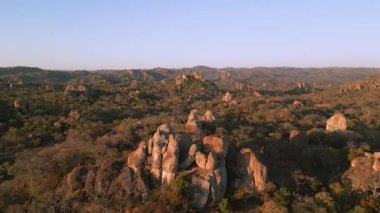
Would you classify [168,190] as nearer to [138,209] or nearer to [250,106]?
[138,209]

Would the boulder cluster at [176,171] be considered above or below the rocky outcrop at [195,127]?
below

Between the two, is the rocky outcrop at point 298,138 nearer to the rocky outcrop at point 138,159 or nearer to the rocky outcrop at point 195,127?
the rocky outcrop at point 195,127

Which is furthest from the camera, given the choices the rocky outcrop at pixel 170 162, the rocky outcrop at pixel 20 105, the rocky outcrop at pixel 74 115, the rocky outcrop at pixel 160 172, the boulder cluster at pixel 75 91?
the boulder cluster at pixel 75 91

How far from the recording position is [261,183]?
24.7 metres

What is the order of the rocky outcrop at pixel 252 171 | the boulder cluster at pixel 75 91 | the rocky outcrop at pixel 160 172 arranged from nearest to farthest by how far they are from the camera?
the rocky outcrop at pixel 160 172 < the rocky outcrop at pixel 252 171 < the boulder cluster at pixel 75 91

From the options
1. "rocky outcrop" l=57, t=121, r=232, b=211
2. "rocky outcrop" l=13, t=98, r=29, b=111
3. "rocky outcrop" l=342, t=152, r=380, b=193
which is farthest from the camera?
"rocky outcrop" l=13, t=98, r=29, b=111

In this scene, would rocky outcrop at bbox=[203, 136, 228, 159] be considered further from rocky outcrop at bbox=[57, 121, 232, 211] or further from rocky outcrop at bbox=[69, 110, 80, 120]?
rocky outcrop at bbox=[69, 110, 80, 120]

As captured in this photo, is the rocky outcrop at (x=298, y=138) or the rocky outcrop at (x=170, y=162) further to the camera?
the rocky outcrop at (x=298, y=138)

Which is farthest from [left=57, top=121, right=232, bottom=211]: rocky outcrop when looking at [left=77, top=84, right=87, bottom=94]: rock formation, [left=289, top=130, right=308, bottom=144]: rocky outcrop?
[left=77, top=84, right=87, bottom=94]: rock formation

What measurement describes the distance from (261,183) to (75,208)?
1096cm

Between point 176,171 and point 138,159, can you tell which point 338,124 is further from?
point 138,159

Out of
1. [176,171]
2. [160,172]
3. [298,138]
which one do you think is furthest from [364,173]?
[160,172]

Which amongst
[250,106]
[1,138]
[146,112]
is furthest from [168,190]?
[250,106]

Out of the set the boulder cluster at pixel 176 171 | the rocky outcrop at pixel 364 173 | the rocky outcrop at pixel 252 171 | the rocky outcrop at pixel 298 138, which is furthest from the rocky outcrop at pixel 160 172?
the rocky outcrop at pixel 298 138
